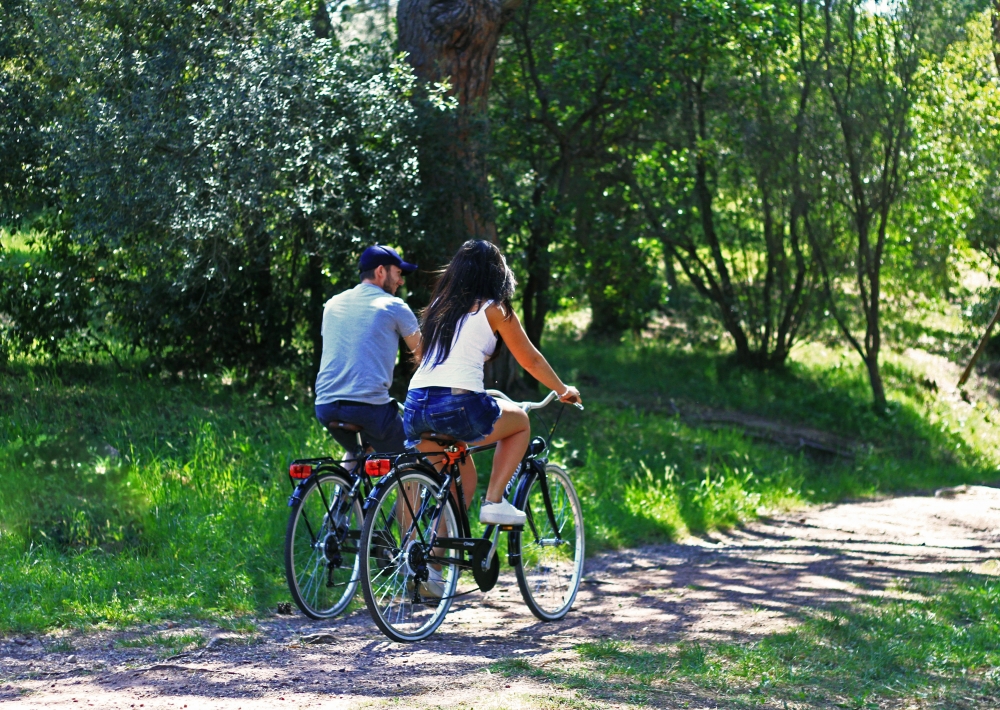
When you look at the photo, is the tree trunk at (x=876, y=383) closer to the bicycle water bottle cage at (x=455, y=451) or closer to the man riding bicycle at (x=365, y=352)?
the man riding bicycle at (x=365, y=352)

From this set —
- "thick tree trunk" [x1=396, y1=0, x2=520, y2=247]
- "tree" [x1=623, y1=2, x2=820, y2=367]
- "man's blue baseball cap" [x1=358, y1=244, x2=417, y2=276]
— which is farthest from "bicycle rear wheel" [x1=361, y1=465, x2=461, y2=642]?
"tree" [x1=623, y1=2, x2=820, y2=367]

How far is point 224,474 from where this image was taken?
8.05 m

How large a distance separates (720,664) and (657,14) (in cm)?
896

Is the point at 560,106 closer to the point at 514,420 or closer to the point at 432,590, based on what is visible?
the point at 514,420

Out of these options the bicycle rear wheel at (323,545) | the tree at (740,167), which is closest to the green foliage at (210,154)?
the bicycle rear wheel at (323,545)

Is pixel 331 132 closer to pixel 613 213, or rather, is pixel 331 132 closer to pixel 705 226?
pixel 613 213

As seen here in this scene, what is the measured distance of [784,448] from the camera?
14.0 m

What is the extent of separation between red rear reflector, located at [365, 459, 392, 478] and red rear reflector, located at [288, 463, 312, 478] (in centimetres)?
49

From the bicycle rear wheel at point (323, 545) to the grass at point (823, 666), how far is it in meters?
1.25

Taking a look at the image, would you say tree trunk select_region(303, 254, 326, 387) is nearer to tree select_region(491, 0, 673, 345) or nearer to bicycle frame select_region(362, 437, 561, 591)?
tree select_region(491, 0, 673, 345)

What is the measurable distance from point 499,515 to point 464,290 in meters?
1.19

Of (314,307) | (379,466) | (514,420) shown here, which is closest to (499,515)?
(514,420)

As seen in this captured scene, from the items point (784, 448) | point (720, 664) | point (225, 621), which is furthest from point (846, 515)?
point (225, 621)

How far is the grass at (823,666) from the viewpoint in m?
4.69
